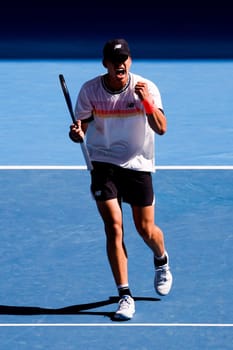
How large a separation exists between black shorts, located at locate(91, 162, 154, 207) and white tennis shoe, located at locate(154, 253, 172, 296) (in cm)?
59

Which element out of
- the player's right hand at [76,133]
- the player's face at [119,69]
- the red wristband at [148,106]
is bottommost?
the player's right hand at [76,133]

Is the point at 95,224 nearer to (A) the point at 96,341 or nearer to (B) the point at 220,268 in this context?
(B) the point at 220,268

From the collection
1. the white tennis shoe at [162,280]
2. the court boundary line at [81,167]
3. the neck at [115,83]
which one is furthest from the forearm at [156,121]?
the court boundary line at [81,167]

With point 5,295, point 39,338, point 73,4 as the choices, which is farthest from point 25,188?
point 73,4

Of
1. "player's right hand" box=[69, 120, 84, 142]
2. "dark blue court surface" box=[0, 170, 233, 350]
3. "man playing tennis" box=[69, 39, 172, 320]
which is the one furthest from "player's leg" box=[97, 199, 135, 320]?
"player's right hand" box=[69, 120, 84, 142]

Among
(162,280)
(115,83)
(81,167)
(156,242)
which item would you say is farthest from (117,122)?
(81,167)

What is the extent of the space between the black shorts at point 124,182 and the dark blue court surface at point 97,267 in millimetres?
827

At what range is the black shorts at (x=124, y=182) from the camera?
8.51 m

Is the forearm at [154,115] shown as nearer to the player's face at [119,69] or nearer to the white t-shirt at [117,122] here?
the white t-shirt at [117,122]

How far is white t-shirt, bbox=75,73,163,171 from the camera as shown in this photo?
838cm

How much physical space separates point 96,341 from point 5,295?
1.15 m

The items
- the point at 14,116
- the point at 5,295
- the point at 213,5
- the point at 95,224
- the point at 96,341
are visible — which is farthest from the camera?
the point at 213,5

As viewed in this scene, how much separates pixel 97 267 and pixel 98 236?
721 millimetres

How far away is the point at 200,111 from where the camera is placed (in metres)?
14.3
